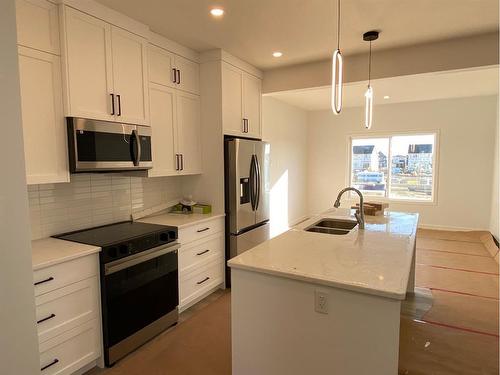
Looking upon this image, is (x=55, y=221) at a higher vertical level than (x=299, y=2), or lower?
lower

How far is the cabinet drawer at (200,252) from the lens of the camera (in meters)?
2.97

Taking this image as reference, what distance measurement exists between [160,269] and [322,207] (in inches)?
214

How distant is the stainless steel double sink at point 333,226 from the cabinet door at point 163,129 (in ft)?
4.99

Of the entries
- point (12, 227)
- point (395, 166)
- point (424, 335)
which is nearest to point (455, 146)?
point (395, 166)

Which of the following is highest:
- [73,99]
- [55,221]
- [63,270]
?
[73,99]

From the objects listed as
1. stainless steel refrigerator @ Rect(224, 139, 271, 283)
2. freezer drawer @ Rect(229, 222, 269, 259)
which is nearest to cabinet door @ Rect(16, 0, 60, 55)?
stainless steel refrigerator @ Rect(224, 139, 271, 283)

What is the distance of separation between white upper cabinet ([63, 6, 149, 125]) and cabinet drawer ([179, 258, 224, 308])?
5.00 feet

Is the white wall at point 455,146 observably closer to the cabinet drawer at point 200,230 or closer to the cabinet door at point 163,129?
the cabinet drawer at point 200,230

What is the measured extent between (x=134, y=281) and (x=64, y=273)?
0.54m

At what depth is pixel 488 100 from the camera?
232 inches

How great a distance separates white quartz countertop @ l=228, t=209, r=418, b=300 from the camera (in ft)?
4.92

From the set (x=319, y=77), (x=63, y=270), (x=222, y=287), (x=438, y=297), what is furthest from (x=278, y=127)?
(x=63, y=270)

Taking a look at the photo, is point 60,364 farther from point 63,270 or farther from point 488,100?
point 488,100

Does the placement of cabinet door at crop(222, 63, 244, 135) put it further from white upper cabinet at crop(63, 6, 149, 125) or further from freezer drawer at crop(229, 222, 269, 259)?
freezer drawer at crop(229, 222, 269, 259)
